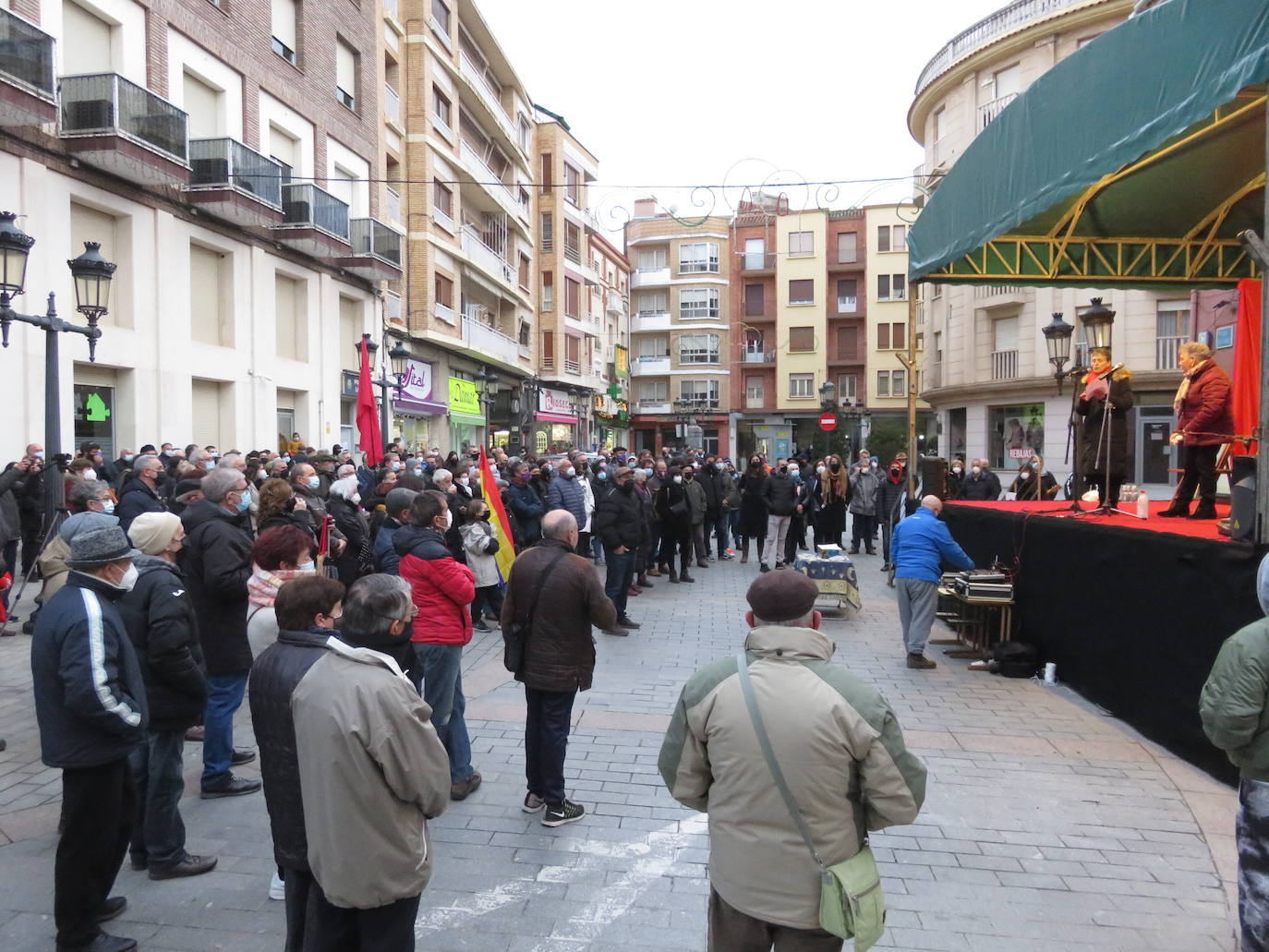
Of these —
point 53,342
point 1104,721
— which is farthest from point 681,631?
point 53,342

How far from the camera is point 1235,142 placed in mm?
9039

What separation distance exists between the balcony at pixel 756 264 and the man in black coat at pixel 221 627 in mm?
50807

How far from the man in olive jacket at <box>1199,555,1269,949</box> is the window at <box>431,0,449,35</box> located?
2747 cm

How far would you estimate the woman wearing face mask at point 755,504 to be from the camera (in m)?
14.1

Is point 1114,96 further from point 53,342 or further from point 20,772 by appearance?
point 53,342

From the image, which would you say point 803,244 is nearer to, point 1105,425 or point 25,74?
point 25,74

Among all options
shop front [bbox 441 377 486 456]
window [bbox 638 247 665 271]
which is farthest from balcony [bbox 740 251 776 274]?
shop front [bbox 441 377 486 456]

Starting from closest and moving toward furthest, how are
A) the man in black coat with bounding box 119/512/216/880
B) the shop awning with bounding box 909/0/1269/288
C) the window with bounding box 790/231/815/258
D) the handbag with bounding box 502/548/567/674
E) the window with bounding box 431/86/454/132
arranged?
the man in black coat with bounding box 119/512/216/880 → the handbag with bounding box 502/548/567/674 → the shop awning with bounding box 909/0/1269/288 → the window with bounding box 431/86/454/132 → the window with bounding box 790/231/815/258

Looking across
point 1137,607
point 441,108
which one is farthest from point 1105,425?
point 441,108

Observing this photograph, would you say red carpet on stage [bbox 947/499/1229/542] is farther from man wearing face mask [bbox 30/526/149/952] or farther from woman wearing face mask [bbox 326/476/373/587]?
woman wearing face mask [bbox 326/476/373/587]

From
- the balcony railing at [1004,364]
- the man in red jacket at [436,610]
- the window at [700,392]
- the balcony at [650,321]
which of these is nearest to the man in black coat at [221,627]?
the man in red jacket at [436,610]

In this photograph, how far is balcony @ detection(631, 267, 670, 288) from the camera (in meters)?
55.4

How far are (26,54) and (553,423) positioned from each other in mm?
28574

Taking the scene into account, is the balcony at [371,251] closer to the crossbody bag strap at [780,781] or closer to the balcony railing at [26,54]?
the balcony railing at [26,54]
